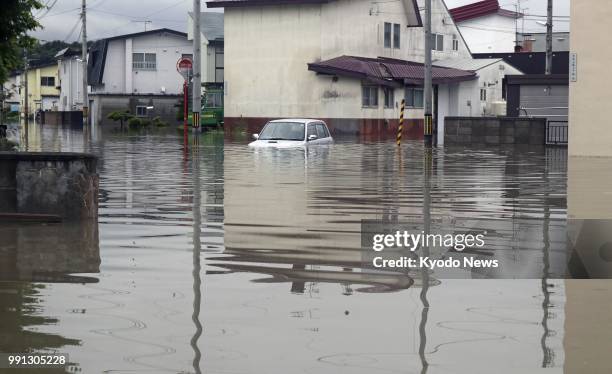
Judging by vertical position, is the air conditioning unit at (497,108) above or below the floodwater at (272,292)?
above

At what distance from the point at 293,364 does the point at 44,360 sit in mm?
1386

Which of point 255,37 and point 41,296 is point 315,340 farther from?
point 255,37

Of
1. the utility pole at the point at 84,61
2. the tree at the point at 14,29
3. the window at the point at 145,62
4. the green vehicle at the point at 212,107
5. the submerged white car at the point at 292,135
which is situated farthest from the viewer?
the window at the point at 145,62

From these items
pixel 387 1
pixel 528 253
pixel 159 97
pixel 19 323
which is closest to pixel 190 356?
pixel 19 323

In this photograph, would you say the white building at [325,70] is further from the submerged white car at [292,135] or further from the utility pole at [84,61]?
the submerged white car at [292,135]

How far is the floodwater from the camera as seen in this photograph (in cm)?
589

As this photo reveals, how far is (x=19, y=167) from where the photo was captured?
11602 millimetres

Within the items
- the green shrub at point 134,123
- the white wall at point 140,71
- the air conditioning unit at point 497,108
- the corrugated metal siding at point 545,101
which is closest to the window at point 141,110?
the white wall at point 140,71

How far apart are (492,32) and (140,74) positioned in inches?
1221

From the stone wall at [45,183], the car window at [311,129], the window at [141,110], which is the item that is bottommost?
the stone wall at [45,183]

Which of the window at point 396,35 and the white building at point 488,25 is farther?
the white building at point 488,25

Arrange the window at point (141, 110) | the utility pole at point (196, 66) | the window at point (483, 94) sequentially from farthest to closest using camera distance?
the window at point (141, 110)
the window at point (483, 94)
the utility pole at point (196, 66)

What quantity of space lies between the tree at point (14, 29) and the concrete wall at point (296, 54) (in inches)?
1543

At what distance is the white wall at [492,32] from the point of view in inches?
3447
